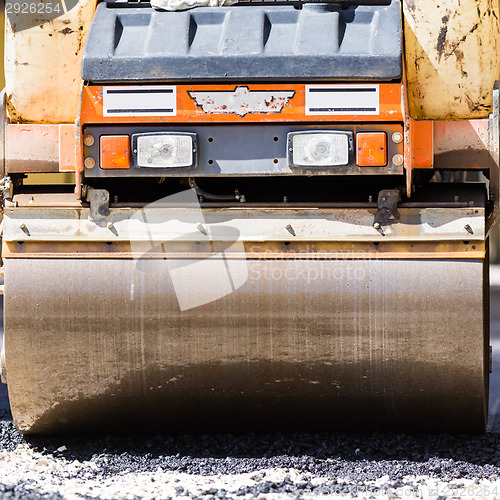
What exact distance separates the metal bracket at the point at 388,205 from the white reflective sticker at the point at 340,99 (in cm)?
28

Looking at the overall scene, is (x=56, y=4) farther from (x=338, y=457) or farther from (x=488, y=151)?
(x=338, y=457)

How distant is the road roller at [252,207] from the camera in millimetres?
2900

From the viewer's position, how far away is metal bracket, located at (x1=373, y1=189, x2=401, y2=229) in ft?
9.77

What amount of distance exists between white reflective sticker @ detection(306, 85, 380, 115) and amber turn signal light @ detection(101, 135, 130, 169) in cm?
58

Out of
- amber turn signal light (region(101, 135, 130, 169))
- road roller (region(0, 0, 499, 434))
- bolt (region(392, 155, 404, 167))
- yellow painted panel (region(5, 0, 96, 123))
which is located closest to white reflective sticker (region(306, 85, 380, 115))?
road roller (region(0, 0, 499, 434))

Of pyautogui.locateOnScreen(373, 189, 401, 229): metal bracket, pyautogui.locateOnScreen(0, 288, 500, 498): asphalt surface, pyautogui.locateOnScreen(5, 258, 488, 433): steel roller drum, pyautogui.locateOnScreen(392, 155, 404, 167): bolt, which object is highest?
pyautogui.locateOnScreen(392, 155, 404, 167): bolt

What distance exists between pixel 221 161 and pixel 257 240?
11.1 inches

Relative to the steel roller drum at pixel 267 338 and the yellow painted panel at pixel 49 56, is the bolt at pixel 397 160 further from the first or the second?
the yellow painted panel at pixel 49 56

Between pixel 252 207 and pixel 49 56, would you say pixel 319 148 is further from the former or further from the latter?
pixel 49 56

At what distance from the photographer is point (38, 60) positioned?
313cm

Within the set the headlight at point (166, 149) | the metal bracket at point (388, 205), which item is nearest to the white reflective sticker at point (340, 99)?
the metal bracket at point (388, 205)

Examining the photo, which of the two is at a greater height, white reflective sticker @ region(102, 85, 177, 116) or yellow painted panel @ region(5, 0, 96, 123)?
yellow painted panel @ region(5, 0, 96, 123)

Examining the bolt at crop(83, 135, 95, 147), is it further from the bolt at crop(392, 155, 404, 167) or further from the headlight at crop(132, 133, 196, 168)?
the bolt at crop(392, 155, 404, 167)

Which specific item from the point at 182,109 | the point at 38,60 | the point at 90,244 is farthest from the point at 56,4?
the point at 90,244
